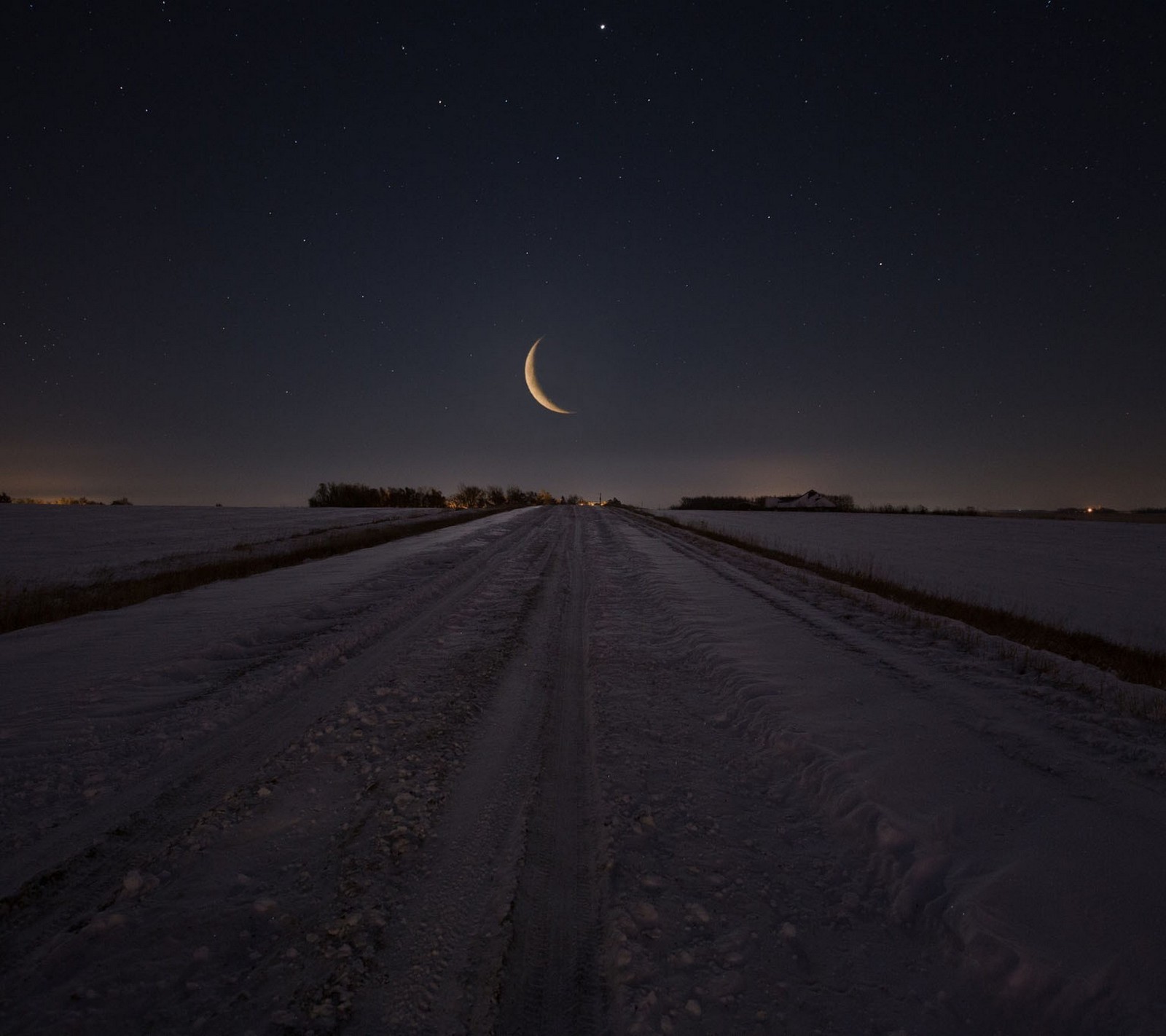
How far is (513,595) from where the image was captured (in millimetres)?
9242

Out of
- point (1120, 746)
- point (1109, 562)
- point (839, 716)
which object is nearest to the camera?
point (1120, 746)

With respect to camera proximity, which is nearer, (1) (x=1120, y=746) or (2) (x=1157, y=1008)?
(2) (x=1157, y=1008)

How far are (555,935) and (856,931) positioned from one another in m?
1.36

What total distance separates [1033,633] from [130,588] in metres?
14.6

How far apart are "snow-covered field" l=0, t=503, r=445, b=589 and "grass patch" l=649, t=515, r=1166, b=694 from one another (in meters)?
15.7

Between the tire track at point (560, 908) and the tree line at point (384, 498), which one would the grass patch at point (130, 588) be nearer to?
the tire track at point (560, 908)

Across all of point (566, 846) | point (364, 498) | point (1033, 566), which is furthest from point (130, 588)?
point (364, 498)

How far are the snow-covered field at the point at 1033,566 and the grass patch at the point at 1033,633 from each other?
1.83ft

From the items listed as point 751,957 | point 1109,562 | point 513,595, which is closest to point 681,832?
point 751,957

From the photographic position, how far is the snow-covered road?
1997 millimetres

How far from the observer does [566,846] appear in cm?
286

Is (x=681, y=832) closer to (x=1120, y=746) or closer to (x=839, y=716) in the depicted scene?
(x=839, y=716)

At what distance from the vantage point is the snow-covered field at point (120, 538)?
11945 mm

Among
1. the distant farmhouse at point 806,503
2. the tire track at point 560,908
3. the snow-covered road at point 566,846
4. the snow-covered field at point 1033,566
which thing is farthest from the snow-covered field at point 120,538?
the distant farmhouse at point 806,503
